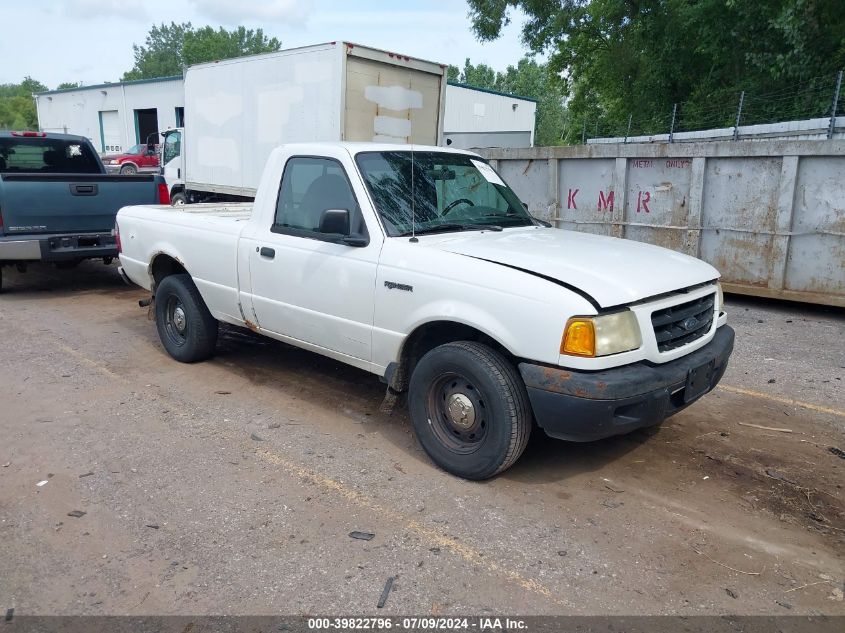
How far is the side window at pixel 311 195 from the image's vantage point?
4.53 metres

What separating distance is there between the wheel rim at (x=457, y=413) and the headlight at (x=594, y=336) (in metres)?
0.62

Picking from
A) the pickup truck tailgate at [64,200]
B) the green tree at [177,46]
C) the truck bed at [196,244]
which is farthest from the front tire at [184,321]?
the green tree at [177,46]

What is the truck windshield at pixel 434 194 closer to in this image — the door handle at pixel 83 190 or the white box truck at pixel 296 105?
the white box truck at pixel 296 105

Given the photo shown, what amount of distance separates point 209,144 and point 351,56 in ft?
15.2

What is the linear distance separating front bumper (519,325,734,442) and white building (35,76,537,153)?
99.8 ft

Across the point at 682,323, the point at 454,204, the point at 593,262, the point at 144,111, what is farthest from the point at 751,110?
the point at 144,111

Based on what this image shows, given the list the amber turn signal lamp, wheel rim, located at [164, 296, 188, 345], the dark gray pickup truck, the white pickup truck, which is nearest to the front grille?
the white pickup truck

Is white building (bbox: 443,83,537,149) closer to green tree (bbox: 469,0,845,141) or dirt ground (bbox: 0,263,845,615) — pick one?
green tree (bbox: 469,0,845,141)

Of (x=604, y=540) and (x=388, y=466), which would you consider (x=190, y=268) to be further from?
(x=604, y=540)

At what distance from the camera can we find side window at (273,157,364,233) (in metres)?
4.53

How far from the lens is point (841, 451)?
14.4ft

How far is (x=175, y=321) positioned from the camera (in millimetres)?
6188

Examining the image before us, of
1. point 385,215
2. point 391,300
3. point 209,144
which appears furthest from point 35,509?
point 209,144

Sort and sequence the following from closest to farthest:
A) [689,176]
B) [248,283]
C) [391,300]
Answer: [391,300] → [248,283] → [689,176]
